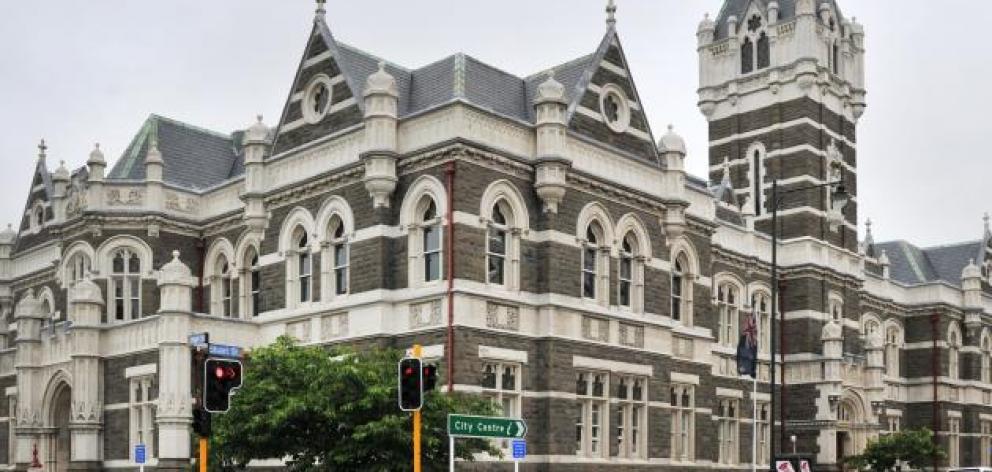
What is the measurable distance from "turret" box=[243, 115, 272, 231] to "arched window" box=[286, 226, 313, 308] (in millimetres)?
1511

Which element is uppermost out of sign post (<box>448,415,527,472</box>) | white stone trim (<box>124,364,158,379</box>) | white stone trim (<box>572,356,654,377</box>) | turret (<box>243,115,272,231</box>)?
turret (<box>243,115,272,231</box>)

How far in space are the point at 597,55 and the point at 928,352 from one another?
30500 millimetres

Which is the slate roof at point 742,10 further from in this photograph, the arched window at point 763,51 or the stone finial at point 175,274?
the stone finial at point 175,274

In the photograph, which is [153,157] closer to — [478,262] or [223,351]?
[478,262]

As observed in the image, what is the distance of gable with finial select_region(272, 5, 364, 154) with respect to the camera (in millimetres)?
33594

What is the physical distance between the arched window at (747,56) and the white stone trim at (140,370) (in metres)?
28.7

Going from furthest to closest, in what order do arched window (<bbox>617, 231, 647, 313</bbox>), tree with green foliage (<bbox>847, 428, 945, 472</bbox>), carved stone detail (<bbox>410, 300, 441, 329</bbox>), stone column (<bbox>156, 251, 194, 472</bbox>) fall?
tree with green foliage (<bbox>847, 428, 945, 472</bbox>) < arched window (<bbox>617, 231, 647, 313</bbox>) < stone column (<bbox>156, 251, 194, 472</bbox>) < carved stone detail (<bbox>410, 300, 441, 329</bbox>)

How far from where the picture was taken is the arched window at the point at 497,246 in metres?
31.4

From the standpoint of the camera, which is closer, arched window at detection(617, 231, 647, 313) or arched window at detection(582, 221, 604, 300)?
arched window at detection(582, 221, 604, 300)

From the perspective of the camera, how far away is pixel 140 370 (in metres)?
36.4

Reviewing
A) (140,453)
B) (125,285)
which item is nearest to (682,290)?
(140,453)

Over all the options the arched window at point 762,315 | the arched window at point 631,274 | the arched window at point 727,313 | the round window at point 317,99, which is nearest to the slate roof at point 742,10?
the arched window at point 762,315

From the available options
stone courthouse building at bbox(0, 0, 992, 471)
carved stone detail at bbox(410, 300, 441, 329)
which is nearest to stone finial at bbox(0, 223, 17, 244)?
stone courthouse building at bbox(0, 0, 992, 471)

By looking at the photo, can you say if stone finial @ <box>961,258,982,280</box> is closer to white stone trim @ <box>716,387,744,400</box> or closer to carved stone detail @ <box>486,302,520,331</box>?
white stone trim @ <box>716,387,744,400</box>
